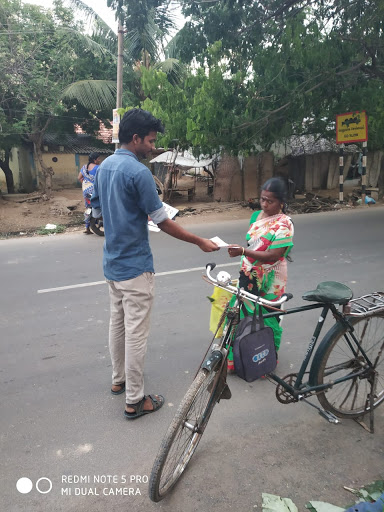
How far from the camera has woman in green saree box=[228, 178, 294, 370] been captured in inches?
107

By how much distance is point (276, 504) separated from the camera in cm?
198

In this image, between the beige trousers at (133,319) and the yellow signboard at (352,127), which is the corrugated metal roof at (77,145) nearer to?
the yellow signboard at (352,127)

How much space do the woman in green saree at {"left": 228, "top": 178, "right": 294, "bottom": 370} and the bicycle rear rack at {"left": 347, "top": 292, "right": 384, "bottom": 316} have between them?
1.84 ft

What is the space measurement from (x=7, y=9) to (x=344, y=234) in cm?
1287

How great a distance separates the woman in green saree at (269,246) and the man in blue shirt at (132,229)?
0.51 meters

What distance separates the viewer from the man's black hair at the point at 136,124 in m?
2.40

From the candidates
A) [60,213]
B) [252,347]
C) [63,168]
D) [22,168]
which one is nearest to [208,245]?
[252,347]

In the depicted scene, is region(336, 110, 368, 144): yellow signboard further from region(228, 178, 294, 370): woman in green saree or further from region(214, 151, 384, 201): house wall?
region(228, 178, 294, 370): woman in green saree

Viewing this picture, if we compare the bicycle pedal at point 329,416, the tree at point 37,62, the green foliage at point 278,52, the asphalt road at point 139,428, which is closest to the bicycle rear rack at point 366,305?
the bicycle pedal at point 329,416

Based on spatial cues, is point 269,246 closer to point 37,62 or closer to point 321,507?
point 321,507

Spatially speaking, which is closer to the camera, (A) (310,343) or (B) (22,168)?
(A) (310,343)

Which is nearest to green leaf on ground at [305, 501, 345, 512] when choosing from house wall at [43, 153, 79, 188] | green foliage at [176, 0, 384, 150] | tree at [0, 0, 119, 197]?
green foliage at [176, 0, 384, 150]

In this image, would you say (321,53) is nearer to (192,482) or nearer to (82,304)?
(82,304)

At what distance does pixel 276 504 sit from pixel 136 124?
2150mm
